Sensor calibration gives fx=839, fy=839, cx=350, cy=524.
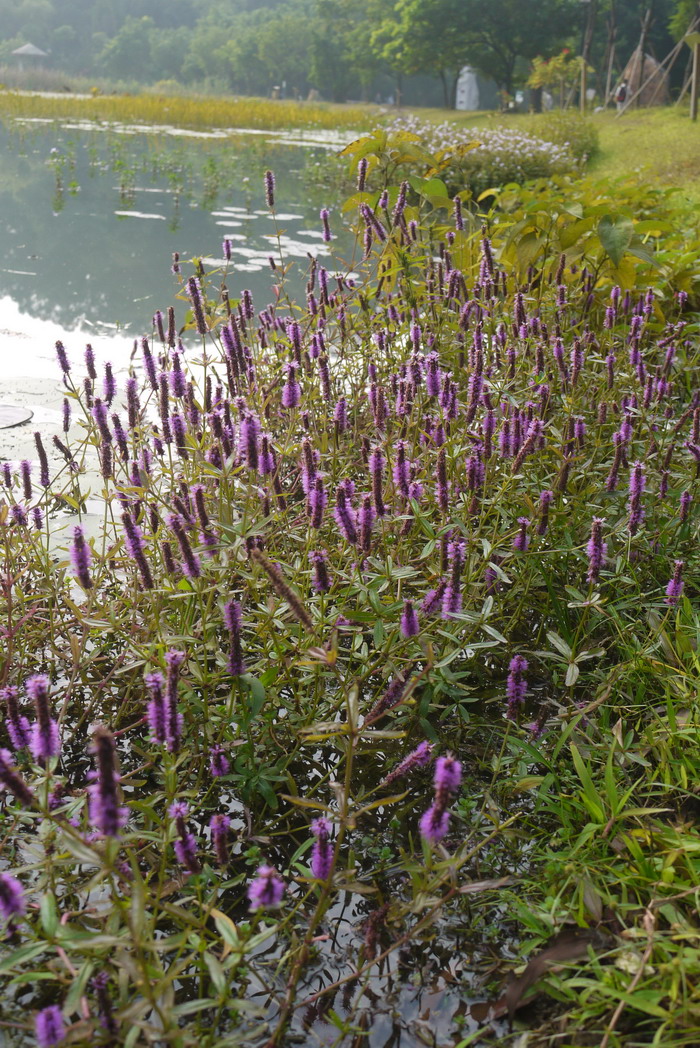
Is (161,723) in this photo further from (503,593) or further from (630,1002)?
(503,593)

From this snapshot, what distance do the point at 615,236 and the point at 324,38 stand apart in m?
65.4

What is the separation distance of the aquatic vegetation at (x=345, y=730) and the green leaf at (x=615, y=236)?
1.53 feet

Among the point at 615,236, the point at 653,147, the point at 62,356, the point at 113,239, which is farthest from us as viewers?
the point at 653,147

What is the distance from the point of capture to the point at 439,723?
2.27 metres

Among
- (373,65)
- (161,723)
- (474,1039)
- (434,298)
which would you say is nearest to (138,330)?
(434,298)

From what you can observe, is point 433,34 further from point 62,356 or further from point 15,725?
point 15,725

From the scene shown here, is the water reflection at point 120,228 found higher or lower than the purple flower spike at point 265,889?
higher

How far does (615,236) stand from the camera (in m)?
3.44

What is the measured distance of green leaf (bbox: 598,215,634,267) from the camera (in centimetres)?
341

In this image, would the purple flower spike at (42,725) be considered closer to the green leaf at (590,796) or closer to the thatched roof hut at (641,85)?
the green leaf at (590,796)

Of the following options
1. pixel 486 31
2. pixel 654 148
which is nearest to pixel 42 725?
pixel 654 148

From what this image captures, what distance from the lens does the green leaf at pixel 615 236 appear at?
3.41 m

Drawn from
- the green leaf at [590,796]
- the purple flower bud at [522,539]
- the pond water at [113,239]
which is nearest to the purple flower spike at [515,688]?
the green leaf at [590,796]

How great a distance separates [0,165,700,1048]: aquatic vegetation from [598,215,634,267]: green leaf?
47 cm
